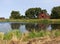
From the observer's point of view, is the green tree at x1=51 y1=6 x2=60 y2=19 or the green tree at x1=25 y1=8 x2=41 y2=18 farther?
the green tree at x1=25 y1=8 x2=41 y2=18

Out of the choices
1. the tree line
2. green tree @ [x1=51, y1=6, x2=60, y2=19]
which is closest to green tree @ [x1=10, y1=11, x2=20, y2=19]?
the tree line

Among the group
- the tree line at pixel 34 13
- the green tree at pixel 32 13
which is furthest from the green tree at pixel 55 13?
the green tree at pixel 32 13

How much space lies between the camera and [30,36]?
55.4 feet

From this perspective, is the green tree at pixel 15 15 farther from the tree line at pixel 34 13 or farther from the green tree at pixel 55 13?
the green tree at pixel 55 13

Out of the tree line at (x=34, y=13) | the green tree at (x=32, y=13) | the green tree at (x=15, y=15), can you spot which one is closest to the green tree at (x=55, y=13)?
the tree line at (x=34, y=13)

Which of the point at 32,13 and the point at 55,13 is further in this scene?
the point at 32,13

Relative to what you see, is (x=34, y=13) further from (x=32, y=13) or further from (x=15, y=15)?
(x=15, y=15)

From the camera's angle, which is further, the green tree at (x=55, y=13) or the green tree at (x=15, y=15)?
the green tree at (x=15, y=15)

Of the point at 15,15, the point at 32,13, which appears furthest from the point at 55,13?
the point at 15,15

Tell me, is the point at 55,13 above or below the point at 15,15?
above

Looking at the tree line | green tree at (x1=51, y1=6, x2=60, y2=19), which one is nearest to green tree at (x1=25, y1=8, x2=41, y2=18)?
the tree line

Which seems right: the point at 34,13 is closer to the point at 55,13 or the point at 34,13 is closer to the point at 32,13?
the point at 32,13

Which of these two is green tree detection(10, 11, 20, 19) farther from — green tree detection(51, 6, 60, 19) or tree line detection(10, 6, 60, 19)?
green tree detection(51, 6, 60, 19)

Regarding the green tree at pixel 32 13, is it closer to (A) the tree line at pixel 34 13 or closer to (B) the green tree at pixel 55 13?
(A) the tree line at pixel 34 13
